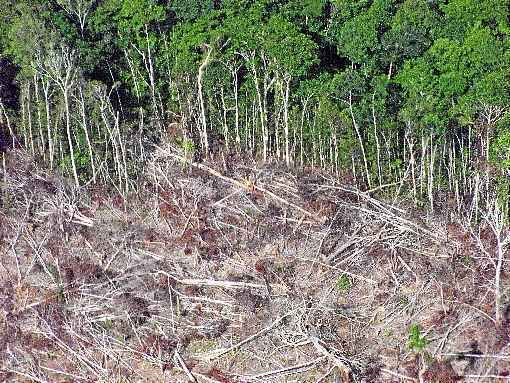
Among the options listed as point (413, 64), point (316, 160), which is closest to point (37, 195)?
point (316, 160)

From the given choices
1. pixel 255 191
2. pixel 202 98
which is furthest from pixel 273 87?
pixel 255 191

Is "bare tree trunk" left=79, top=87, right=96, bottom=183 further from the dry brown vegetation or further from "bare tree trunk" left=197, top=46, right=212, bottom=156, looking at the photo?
"bare tree trunk" left=197, top=46, right=212, bottom=156

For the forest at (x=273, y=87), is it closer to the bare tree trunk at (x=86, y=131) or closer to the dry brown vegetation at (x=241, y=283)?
the bare tree trunk at (x=86, y=131)

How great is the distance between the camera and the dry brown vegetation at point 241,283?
18.7m

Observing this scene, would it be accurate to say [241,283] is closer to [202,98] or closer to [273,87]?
[202,98]

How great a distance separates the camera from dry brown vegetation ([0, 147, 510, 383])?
18.7m

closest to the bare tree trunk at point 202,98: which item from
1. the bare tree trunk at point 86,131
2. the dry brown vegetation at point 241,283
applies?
the dry brown vegetation at point 241,283

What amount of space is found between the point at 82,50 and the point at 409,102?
1053 cm

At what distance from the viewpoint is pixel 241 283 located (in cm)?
2058

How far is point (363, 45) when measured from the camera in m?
24.2

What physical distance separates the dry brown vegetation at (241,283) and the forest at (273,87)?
1.20 meters

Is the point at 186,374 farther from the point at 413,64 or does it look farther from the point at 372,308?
the point at 413,64

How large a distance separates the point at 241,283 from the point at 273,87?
8.07 metres

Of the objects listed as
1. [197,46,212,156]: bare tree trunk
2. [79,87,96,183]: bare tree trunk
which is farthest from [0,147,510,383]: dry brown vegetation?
[197,46,212,156]: bare tree trunk
